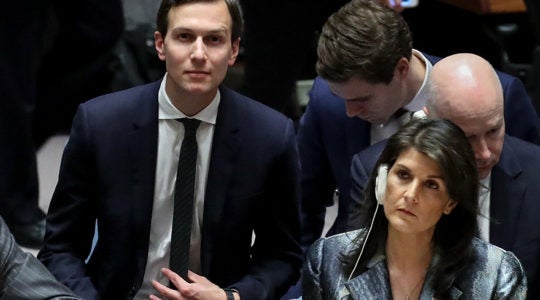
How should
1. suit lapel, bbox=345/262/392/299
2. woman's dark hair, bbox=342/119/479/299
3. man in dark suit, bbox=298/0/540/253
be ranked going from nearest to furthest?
woman's dark hair, bbox=342/119/479/299
suit lapel, bbox=345/262/392/299
man in dark suit, bbox=298/0/540/253

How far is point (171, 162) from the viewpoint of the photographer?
322 centimetres

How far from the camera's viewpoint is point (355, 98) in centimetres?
347

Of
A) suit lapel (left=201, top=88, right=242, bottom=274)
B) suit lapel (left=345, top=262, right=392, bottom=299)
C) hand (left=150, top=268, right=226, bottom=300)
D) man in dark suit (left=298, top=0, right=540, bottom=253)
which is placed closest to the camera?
suit lapel (left=345, top=262, right=392, bottom=299)

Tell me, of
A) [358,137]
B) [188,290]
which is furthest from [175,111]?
[358,137]

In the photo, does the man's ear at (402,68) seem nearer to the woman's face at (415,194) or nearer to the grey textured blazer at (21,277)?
the woman's face at (415,194)

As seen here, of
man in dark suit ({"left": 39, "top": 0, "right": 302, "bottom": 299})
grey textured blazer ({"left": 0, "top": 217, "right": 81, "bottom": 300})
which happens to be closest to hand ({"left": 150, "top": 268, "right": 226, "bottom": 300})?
man in dark suit ({"left": 39, "top": 0, "right": 302, "bottom": 299})

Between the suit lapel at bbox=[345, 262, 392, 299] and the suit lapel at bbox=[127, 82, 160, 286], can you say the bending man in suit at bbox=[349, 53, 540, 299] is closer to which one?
the suit lapel at bbox=[345, 262, 392, 299]

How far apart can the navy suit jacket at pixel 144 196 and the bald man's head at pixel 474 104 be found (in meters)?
0.37

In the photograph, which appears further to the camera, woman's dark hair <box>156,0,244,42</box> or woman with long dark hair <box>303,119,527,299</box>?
woman's dark hair <box>156,0,244,42</box>

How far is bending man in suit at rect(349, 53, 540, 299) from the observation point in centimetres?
319

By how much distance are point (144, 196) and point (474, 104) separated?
0.81m

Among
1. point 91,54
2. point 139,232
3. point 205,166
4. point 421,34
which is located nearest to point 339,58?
point 205,166

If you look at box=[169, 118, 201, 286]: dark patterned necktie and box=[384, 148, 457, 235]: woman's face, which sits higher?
box=[384, 148, 457, 235]: woman's face

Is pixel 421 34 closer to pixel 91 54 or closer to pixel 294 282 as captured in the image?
pixel 91 54
